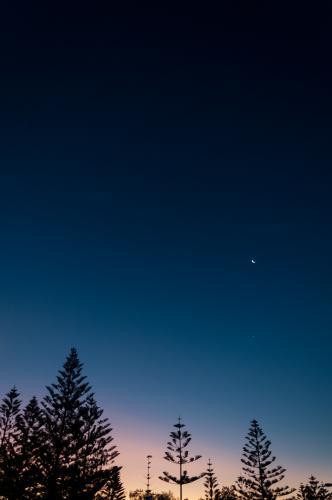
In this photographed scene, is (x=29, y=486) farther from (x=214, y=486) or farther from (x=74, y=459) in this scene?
(x=214, y=486)

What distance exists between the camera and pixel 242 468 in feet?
128

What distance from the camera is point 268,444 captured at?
128 ft

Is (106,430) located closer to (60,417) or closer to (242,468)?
(60,417)

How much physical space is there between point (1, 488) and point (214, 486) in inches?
1447

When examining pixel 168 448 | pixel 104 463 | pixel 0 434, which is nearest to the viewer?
pixel 104 463

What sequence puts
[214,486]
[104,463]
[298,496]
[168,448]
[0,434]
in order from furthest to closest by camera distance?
[298,496] → [214,486] → [168,448] → [0,434] → [104,463]

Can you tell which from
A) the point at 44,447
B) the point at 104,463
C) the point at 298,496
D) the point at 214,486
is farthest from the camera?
the point at 298,496

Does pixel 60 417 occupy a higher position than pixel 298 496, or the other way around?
pixel 60 417

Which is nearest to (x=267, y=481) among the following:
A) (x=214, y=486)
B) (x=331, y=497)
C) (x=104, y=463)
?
(x=214, y=486)

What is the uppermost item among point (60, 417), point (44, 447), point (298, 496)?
point (60, 417)

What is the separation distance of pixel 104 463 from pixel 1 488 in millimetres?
6944

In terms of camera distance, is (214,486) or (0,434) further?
(214,486)

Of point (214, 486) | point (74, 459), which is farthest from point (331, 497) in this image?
point (74, 459)

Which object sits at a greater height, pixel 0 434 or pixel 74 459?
pixel 0 434
